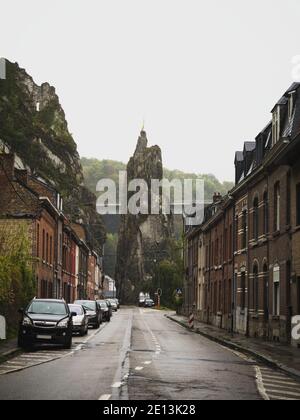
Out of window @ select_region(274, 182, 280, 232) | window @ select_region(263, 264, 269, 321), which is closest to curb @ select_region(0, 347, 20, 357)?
window @ select_region(274, 182, 280, 232)

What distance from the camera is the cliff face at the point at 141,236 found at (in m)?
148

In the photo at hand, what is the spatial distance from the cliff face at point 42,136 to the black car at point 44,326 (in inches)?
2024

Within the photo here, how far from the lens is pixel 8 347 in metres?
24.2

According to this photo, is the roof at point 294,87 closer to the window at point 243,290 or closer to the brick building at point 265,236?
the brick building at point 265,236

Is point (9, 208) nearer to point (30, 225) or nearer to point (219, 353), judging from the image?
point (30, 225)

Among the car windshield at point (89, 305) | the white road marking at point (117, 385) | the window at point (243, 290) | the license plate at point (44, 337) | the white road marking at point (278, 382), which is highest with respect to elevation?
the window at point (243, 290)

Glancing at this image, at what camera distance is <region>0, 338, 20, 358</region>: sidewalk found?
2180 cm

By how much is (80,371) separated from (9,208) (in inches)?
1073

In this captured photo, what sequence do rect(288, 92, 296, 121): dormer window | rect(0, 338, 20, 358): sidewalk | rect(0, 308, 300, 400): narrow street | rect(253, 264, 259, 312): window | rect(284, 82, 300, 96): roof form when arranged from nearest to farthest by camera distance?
rect(0, 308, 300, 400): narrow street
rect(0, 338, 20, 358): sidewalk
rect(284, 82, 300, 96): roof
rect(288, 92, 296, 121): dormer window
rect(253, 264, 259, 312): window

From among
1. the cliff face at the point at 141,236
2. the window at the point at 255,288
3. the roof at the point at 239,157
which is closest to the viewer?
the window at the point at 255,288

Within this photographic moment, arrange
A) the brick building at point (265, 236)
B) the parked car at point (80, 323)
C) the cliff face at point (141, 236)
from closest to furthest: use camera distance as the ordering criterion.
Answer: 1. the brick building at point (265, 236)
2. the parked car at point (80, 323)
3. the cliff face at point (141, 236)

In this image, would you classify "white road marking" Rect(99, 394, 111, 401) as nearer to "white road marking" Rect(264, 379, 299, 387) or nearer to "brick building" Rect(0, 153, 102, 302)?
"white road marking" Rect(264, 379, 299, 387)

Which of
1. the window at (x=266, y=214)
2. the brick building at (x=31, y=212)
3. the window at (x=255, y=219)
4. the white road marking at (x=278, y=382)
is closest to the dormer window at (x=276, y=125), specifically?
the window at (x=266, y=214)

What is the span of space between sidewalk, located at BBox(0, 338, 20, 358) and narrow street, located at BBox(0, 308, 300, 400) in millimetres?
455
